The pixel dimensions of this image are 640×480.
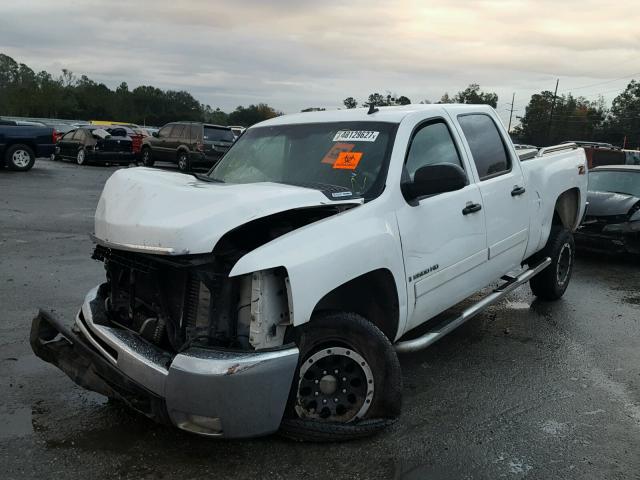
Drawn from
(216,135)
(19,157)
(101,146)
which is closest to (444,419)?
(19,157)

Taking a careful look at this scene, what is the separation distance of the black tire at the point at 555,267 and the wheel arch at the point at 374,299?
10.2 ft

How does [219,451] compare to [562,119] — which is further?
[562,119]

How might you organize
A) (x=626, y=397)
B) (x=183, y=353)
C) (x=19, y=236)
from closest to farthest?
(x=183, y=353) < (x=626, y=397) < (x=19, y=236)

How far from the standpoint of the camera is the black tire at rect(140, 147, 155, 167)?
2431cm

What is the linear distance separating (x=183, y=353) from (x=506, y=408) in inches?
87.4

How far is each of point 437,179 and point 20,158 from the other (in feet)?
58.4

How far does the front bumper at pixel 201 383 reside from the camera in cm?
280

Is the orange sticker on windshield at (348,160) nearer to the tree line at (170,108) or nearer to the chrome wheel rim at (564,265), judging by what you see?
the chrome wheel rim at (564,265)

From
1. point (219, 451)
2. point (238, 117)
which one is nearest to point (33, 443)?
point (219, 451)

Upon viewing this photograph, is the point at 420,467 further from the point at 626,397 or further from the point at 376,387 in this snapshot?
the point at 626,397

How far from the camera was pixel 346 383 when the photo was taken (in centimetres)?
330

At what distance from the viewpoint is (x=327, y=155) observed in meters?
4.16

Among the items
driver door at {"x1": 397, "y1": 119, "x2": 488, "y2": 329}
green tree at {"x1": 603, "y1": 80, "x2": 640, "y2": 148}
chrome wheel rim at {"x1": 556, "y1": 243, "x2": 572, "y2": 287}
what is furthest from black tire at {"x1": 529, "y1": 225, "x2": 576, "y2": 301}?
green tree at {"x1": 603, "y1": 80, "x2": 640, "y2": 148}

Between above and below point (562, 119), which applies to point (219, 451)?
below
